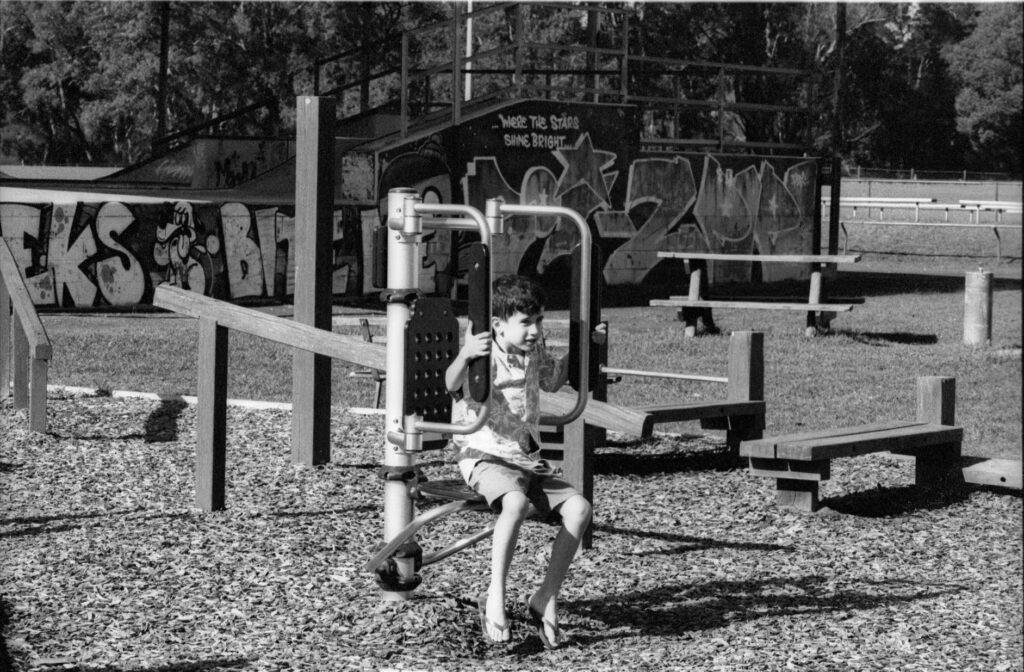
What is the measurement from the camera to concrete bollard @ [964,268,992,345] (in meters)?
15.4

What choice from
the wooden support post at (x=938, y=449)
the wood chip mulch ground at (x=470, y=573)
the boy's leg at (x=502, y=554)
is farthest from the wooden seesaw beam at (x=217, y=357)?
the wooden support post at (x=938, y=449)

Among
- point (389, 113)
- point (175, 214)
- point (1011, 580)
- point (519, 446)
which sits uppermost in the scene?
point (389, 113)

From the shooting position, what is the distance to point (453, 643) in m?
4.98

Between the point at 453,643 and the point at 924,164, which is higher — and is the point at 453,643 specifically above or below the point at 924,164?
below

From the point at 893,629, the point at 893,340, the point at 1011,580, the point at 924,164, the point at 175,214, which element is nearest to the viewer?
the point at 893,629

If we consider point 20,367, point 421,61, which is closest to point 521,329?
point 20,367

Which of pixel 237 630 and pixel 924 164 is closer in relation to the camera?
pixel 237 630

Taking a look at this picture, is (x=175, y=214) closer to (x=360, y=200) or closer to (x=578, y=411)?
(x=360, y=200)

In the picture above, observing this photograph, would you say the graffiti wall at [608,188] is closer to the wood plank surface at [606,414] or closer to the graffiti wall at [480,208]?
the graffiti wall at [480,208]

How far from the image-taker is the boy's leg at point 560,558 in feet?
16.5

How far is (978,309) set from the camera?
15.6 metres

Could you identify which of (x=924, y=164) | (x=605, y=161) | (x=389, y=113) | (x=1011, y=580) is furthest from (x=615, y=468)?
(x=924, y=164)

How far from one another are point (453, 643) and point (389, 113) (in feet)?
77.4

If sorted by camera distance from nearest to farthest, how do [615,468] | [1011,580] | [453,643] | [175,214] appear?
[453,643] → [1011,580] → [615,468] → [175,214]
